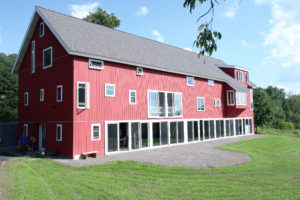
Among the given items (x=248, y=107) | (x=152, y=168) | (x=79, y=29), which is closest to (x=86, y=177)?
(x=152, y=168)

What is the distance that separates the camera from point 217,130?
30078 mm

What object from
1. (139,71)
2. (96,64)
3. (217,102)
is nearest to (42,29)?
(96,64)

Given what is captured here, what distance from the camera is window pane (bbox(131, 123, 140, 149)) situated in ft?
65.7

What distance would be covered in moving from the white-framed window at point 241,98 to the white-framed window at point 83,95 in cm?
2095

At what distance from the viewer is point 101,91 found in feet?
59.5

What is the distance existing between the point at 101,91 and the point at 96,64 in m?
2.04

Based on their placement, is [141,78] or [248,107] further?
[248,107]

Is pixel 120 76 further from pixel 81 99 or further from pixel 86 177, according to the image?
pixel 86 177

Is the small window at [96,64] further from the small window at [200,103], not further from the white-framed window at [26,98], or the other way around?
the small window at [200,103]

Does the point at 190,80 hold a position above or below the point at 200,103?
above

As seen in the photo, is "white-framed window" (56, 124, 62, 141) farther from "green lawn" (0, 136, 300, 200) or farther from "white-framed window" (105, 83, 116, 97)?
"white-framed window" (105, 83, 116, 97)

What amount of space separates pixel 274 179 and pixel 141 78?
13.4 m

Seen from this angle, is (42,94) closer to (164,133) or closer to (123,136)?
(123,136)

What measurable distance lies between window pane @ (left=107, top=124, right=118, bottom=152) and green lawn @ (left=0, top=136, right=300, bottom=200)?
4.33 m
